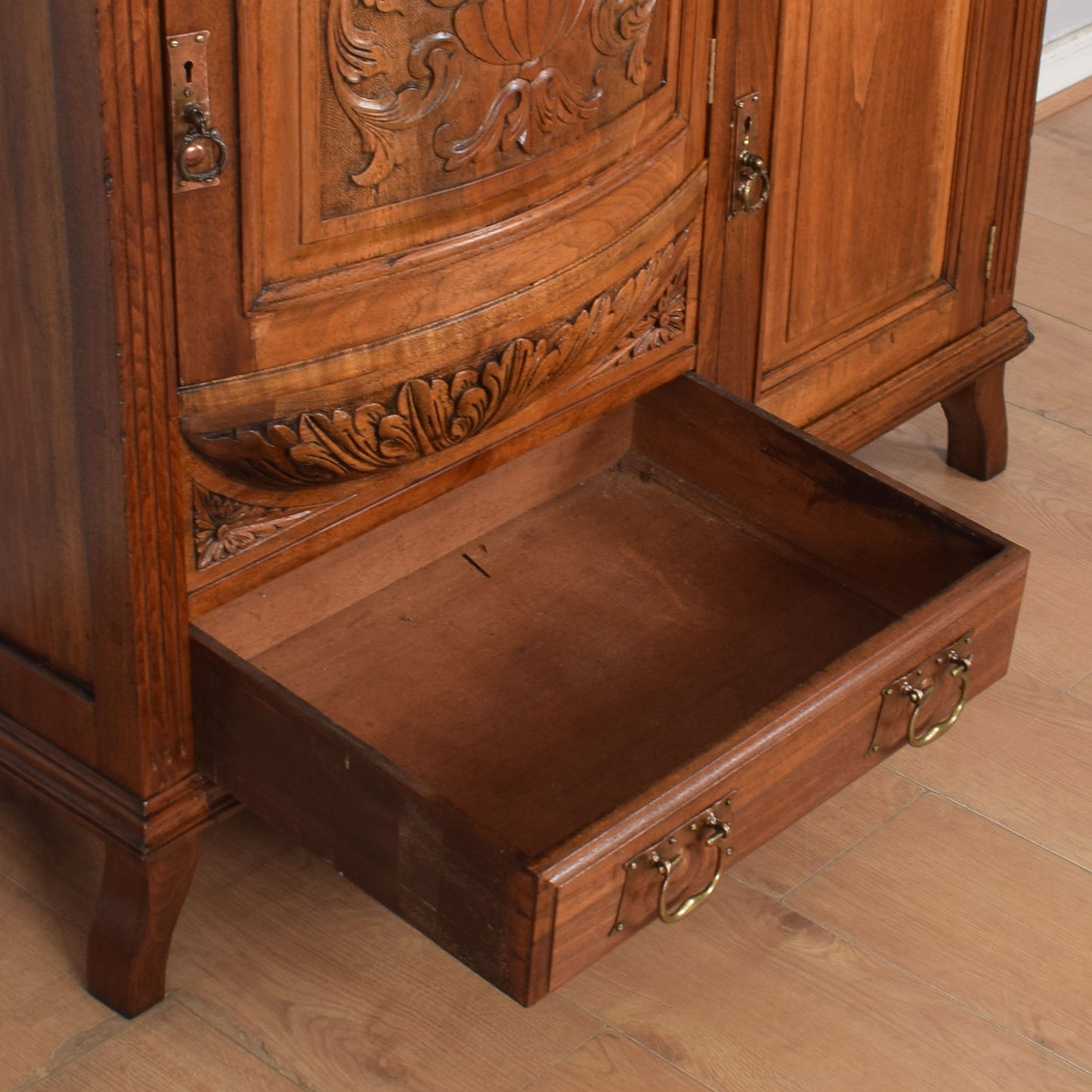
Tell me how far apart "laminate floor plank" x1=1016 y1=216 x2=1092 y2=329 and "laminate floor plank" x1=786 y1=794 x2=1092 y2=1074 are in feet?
3.53

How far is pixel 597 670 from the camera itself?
54.2 inches

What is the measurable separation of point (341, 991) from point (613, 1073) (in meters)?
0.22

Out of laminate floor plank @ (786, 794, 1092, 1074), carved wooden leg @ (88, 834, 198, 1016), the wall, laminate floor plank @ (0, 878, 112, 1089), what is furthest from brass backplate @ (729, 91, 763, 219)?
the wall

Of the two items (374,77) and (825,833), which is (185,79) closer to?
(374,77)

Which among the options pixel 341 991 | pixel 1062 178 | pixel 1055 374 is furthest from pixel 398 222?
pixel 1062 178

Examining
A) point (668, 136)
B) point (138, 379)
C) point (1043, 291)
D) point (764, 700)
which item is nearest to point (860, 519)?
point (764, 700)

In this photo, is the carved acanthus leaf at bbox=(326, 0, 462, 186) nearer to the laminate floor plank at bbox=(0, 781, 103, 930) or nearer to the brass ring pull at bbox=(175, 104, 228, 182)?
the brass ring pull at bbox=(175, 104, 228, 182)

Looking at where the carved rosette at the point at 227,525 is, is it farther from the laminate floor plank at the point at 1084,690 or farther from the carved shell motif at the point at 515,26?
the laminate floor plank at the point at 1084,690

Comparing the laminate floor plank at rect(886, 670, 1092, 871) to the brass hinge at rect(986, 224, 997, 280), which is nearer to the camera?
the laminate floor plank at rect(886, 670, 1092, 871)

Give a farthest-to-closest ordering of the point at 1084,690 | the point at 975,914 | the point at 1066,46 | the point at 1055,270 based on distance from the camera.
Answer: the point at 1066,46 → the point at 1055,270 → the point at 1084,690 → the point at 975,914

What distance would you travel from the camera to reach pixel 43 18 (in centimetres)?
99

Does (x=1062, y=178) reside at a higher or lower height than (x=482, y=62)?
lower

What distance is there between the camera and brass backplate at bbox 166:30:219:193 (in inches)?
39.2

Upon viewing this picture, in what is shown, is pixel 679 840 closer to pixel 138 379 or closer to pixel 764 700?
pixel 764 700
